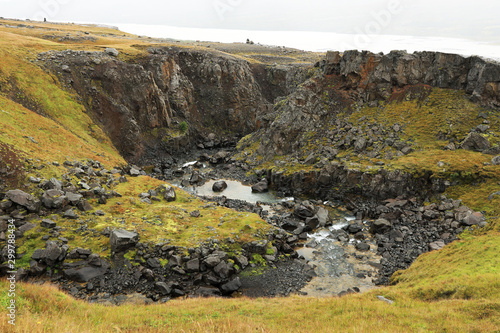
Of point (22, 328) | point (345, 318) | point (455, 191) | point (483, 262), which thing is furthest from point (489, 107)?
point (22, 328)

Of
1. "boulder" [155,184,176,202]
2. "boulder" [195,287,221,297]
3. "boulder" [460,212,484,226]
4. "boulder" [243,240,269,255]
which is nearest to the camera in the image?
"boulder" [195,287,221,297]

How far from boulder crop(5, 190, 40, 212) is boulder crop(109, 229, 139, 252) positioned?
9953mm

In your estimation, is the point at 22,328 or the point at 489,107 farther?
the point at 489,107

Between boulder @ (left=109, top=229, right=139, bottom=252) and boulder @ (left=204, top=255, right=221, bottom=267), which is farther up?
boulder @ (left=109, top=229, right=139, bottom=252)

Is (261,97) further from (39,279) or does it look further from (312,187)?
(39,279)

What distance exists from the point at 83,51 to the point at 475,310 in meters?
88.0

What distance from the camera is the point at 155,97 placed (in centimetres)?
8144

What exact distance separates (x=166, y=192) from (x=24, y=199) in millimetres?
18740

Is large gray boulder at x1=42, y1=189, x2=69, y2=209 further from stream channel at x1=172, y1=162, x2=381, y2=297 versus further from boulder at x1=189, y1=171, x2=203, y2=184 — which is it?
boulder at x1=189, y1=171, x2=203, y2=184

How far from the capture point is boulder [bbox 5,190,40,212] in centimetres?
3509

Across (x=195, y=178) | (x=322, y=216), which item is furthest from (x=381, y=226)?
(x=195, y=178)

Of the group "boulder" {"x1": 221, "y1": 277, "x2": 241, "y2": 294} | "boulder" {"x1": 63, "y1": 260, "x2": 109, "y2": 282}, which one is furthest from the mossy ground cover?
"boulder" {"x1": 221, "y1": 277, "x2": 241, "y2": 294}

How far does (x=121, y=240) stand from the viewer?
34.5 metres

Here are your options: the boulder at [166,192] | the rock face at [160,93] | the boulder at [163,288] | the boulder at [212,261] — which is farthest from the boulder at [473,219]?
the rock face at [160,93]
